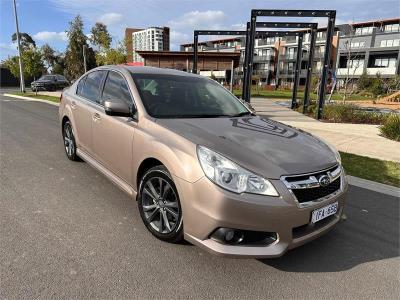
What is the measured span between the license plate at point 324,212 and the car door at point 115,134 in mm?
1890

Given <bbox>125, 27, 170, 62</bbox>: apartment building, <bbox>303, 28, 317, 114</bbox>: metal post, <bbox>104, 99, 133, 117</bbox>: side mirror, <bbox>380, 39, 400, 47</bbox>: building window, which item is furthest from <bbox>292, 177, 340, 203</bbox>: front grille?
<bbox>380, 39, 400, 47</bbox>: building window

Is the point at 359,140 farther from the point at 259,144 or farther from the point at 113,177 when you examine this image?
the point at 113,177

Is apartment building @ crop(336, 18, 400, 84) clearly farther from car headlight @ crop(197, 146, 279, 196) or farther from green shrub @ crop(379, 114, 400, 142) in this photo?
car headlight @ crop(197, 146, 279, 196)

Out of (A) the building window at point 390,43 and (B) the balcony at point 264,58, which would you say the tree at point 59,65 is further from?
(A) the building window at point 390,43

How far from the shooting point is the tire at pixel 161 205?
9.94 ft

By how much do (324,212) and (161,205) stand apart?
4.79 ft

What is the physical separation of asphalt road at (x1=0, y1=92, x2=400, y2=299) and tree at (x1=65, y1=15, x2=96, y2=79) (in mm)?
56932

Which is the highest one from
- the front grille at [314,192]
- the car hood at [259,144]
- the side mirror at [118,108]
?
the side mirror at [118,108]

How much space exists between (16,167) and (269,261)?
4417mm

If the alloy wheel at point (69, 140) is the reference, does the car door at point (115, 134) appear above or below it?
above

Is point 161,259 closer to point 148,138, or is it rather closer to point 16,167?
point 148,138

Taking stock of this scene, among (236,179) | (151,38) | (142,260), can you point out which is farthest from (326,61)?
(151,38)

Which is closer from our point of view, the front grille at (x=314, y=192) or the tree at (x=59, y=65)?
the front grille at (x=314, y=192)

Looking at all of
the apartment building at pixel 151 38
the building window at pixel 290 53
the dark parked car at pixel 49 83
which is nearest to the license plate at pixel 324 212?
the dark parked car at pixel 49 83
